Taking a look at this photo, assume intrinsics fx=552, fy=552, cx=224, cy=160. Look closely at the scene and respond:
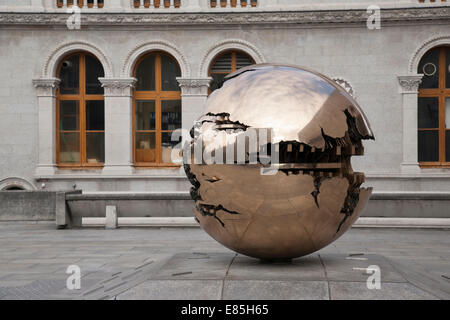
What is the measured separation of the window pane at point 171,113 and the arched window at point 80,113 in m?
2.29

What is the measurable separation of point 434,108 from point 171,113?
9663 millimetres

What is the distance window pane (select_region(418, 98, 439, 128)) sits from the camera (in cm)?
2006

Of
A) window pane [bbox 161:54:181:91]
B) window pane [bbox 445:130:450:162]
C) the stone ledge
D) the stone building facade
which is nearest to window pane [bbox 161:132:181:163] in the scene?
the stone building facade

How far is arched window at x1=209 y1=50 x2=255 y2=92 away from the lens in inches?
812

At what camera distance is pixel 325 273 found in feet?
19.4

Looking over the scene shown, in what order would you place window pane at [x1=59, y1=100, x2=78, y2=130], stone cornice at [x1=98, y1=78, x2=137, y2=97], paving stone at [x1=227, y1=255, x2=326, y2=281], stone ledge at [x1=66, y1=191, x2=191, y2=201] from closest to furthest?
1. paving stone at [x1=227, y1=255, x2=326, y2=281]
2. stone ledge at [x1=66, y1=191, x2=191, y2=201]
3. stone cornice at [x1=98, y1=78, x2=137, y2=97]
4. window pane at [x1=59, y1=100, x2=78, y2=130]

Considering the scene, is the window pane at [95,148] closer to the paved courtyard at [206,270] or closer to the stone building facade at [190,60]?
the stone building facade at [190,60]

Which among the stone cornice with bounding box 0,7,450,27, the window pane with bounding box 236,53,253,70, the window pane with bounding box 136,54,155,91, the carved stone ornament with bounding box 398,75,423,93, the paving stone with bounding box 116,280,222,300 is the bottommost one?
the paving stone with bounding box 116,280,222,300

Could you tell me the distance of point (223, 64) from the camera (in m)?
20.7

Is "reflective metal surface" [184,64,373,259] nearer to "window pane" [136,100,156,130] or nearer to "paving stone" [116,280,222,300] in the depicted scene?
"paving stone" [116,280,222,300]

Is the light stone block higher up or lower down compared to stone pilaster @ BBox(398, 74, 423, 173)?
lower down

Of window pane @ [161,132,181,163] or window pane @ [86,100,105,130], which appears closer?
window pane @ [86,100,105,130]


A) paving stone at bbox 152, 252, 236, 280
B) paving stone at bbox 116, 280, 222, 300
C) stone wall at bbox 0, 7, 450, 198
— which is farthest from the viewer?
stone wall at bbox 0, 7, 450, 198

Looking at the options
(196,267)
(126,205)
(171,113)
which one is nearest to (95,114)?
(171,113)
